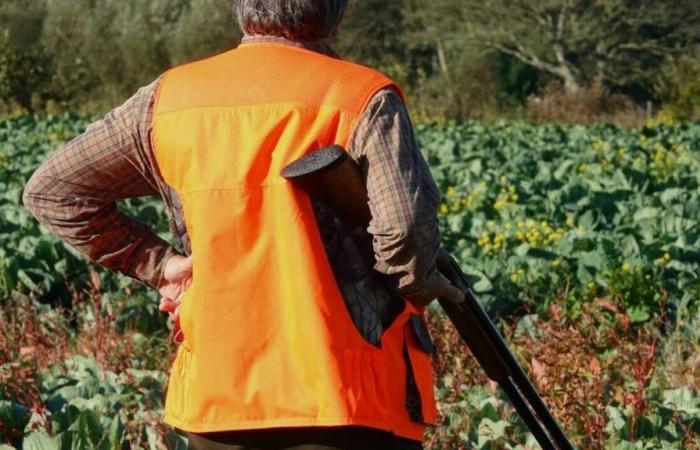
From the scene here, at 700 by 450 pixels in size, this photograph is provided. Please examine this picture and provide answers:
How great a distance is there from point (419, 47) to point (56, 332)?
171 feet

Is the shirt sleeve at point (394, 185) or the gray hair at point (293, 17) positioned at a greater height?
the gray hair at point (293, 17)

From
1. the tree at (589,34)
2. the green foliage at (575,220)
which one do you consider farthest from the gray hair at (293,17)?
the tree at (589,34)

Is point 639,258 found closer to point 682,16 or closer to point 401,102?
point 401,102

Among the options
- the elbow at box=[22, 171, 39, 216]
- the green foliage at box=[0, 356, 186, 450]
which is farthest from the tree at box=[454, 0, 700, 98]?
the elbow at box=[22, 171, 39, 216]

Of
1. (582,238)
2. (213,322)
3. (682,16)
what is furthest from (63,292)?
(682,16)

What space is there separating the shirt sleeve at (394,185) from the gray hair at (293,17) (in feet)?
0.88

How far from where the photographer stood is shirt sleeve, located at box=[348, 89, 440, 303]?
8.49 ft

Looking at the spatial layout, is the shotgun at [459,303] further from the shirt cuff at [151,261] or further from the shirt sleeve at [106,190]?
the shirt cuff at [151,261]

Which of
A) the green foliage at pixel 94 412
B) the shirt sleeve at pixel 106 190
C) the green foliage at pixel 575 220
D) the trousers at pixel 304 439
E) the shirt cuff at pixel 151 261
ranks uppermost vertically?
the shirt sleeve at pixel 106 190

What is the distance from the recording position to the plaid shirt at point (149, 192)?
2598 mm

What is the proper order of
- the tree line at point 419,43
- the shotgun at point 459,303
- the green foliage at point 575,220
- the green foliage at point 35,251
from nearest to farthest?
the shotgun at point 459,303, the green foliage at point 575,220, the green foliage at point 35,251, the tree line at point 419,43

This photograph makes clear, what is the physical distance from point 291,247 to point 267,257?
0.06 meters

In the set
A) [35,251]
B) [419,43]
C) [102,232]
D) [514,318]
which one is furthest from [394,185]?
[419,43]

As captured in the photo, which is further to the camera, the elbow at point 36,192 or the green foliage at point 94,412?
the green foliage at point 94,412
